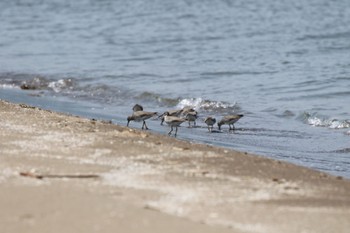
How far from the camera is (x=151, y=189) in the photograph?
21.1 ft

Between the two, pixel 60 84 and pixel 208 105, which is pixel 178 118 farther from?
pixel 60 84

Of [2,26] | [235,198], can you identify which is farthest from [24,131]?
[2,26]

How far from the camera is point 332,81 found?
15.8 metres

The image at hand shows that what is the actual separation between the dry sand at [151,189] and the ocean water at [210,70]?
220 centimetres

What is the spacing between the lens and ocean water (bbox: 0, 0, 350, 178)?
11852 mm

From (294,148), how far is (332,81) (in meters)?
5.29

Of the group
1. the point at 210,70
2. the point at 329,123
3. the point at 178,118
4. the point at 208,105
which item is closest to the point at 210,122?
the point at 178,118

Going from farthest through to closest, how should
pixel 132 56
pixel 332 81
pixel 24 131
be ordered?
pixel 132 56
pixel 332 81
pixel 24 131

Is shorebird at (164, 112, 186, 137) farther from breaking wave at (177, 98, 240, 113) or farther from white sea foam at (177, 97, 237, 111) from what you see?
white sea foam at (177, 97, 237, 111)

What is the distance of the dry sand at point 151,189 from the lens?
569cm

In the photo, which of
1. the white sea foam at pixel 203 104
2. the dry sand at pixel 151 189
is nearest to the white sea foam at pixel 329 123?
the white sea foam at pixel 203 104

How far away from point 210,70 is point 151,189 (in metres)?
11.3

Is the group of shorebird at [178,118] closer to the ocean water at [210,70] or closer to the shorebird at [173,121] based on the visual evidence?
the shorebird at [173,121]

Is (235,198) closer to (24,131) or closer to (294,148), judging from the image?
(24,131)
